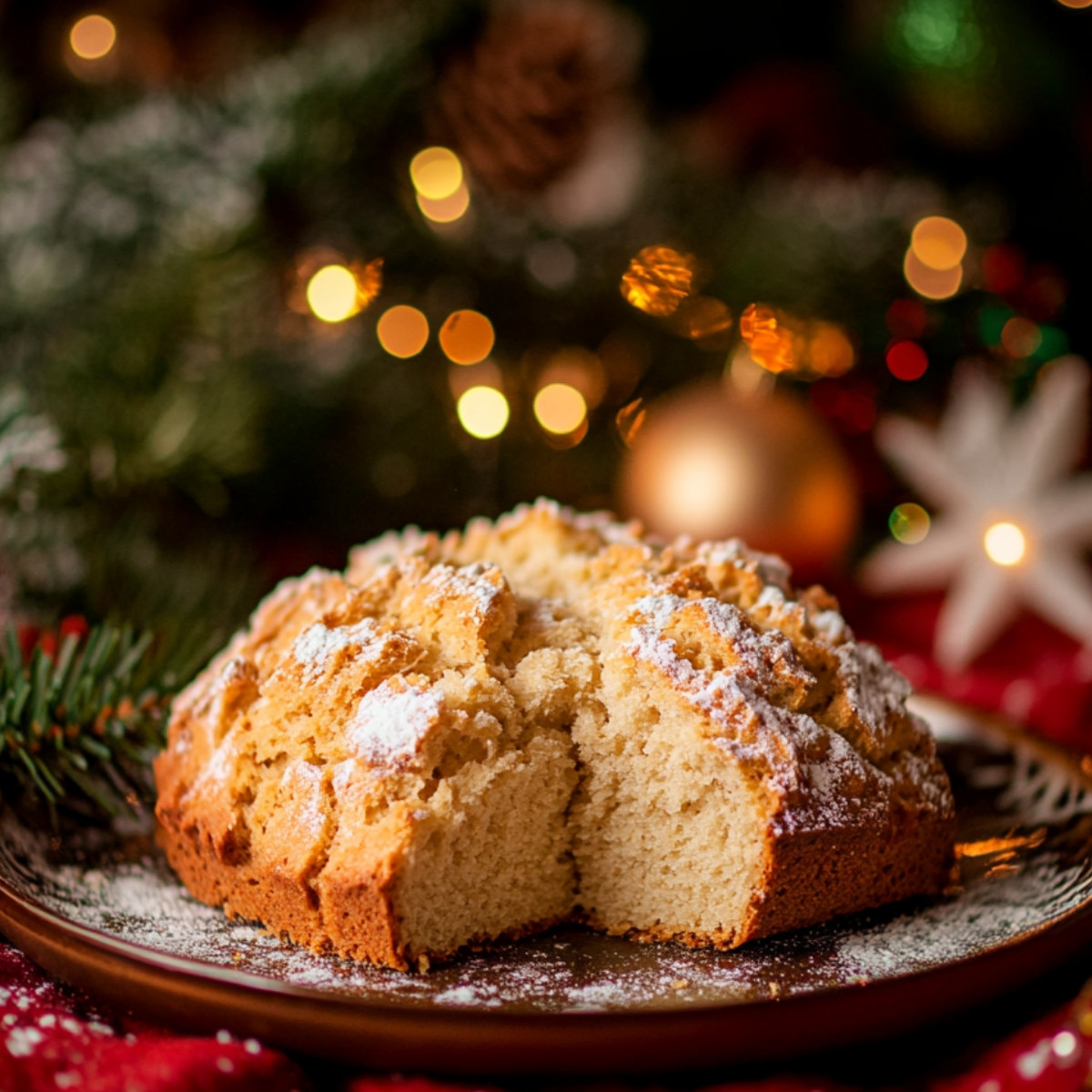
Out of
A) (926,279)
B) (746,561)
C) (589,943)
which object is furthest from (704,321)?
(589,943)

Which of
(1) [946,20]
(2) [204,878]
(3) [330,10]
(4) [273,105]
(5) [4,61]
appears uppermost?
(1) [946,20]

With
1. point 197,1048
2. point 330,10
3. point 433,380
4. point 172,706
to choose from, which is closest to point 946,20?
point 433,380

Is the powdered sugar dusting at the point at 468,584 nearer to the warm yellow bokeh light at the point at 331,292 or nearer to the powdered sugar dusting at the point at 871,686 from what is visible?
the powdered sugar dusting at the point at 871,686

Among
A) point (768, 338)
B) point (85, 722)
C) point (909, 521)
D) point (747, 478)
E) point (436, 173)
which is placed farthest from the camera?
point (909, 521)

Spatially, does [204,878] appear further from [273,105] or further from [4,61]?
[4,61]

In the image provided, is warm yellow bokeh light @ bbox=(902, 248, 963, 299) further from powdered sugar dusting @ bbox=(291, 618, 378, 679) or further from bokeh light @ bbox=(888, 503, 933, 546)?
powdered sugar dusting @ bbox=(291, 618, 378, 679)

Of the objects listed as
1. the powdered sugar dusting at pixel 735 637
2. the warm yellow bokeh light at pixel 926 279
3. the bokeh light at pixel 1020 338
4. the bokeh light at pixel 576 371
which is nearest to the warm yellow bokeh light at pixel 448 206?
the bokeh light at pixel 576 371

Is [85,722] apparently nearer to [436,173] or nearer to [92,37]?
[436,173]

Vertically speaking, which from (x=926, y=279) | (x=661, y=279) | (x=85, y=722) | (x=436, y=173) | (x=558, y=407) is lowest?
(x=85, y=722)
